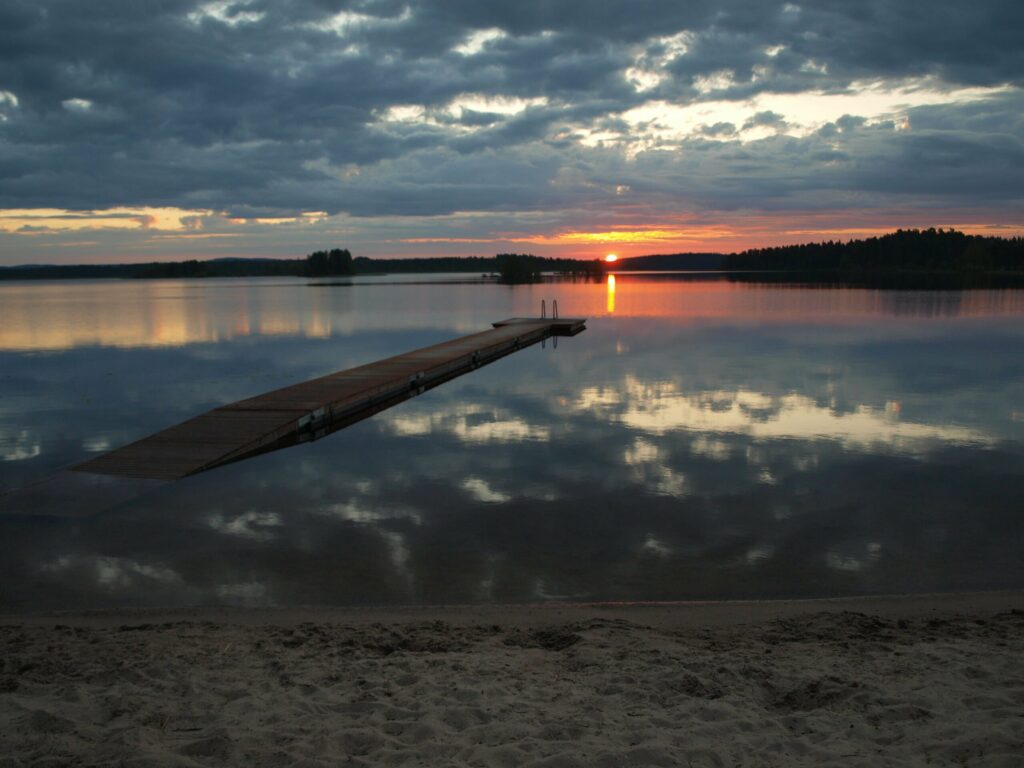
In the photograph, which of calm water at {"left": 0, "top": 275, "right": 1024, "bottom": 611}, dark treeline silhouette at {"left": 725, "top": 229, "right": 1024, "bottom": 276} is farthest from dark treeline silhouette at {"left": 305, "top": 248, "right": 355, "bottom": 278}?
calm water at {"left": 0, "top": 275, "right": 1024, "bottom": 611}

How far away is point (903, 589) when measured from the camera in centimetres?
636

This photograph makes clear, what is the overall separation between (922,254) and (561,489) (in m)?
152

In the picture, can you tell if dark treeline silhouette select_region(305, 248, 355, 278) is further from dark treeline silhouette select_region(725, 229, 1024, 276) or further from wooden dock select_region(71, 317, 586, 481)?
wooden dock select_region(71, 317, 586, 481)

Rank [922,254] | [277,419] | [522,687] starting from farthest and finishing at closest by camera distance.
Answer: [922,254] < [277,419] < [522,687]

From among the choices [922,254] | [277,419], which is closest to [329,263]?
[922,254]

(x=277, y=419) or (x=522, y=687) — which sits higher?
(x=277, y=419)

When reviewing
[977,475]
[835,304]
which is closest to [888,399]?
[977,475]

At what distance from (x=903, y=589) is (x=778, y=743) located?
11.0 ft

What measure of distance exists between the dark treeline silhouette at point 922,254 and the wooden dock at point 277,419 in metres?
122

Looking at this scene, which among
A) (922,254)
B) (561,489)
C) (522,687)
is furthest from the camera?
(922,254)

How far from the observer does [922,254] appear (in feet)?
456

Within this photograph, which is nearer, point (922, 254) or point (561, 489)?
point (561, 489)

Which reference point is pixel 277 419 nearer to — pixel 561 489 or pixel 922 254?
pixel 561 489

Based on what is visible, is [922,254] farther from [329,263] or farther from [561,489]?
[561,489]
